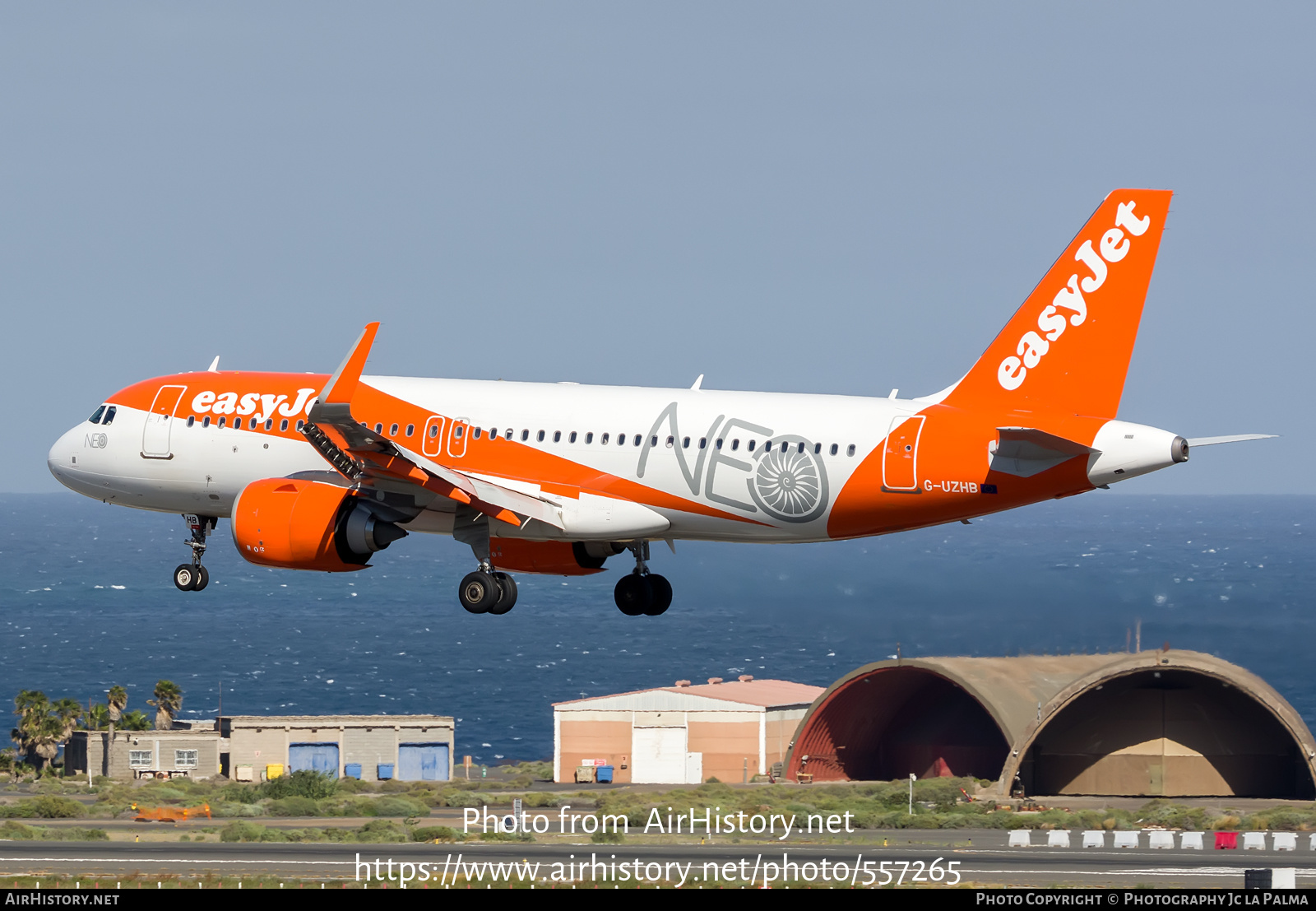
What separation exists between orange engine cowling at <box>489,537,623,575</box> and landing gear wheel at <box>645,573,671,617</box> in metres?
1.19

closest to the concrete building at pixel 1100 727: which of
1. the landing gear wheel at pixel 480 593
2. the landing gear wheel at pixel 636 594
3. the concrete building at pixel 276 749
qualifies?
the concrete building at pixel 276 749

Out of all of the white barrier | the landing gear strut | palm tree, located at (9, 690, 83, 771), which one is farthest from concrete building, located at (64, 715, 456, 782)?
the landing gear strut

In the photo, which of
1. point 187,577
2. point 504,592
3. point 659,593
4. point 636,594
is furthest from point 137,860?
point 659,593

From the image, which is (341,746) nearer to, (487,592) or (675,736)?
(675,736)

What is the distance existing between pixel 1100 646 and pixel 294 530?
167 ft

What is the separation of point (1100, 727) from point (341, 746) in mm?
44551

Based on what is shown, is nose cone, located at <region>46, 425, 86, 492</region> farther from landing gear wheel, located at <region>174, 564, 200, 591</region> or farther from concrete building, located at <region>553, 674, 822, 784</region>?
concrete building, located at <region>553, 674, 822, 784</region>

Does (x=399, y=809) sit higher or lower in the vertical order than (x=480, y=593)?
lower

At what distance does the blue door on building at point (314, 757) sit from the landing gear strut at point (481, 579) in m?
67.6

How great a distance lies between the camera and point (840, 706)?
3964 inches

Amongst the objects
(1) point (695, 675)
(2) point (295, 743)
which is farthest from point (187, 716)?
(2) point (295, 743)

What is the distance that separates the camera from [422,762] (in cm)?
11906

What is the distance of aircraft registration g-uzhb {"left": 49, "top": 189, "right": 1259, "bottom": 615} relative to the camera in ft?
144

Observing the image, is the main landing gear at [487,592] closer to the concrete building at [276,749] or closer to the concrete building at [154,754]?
the concrete building at [276,749]
